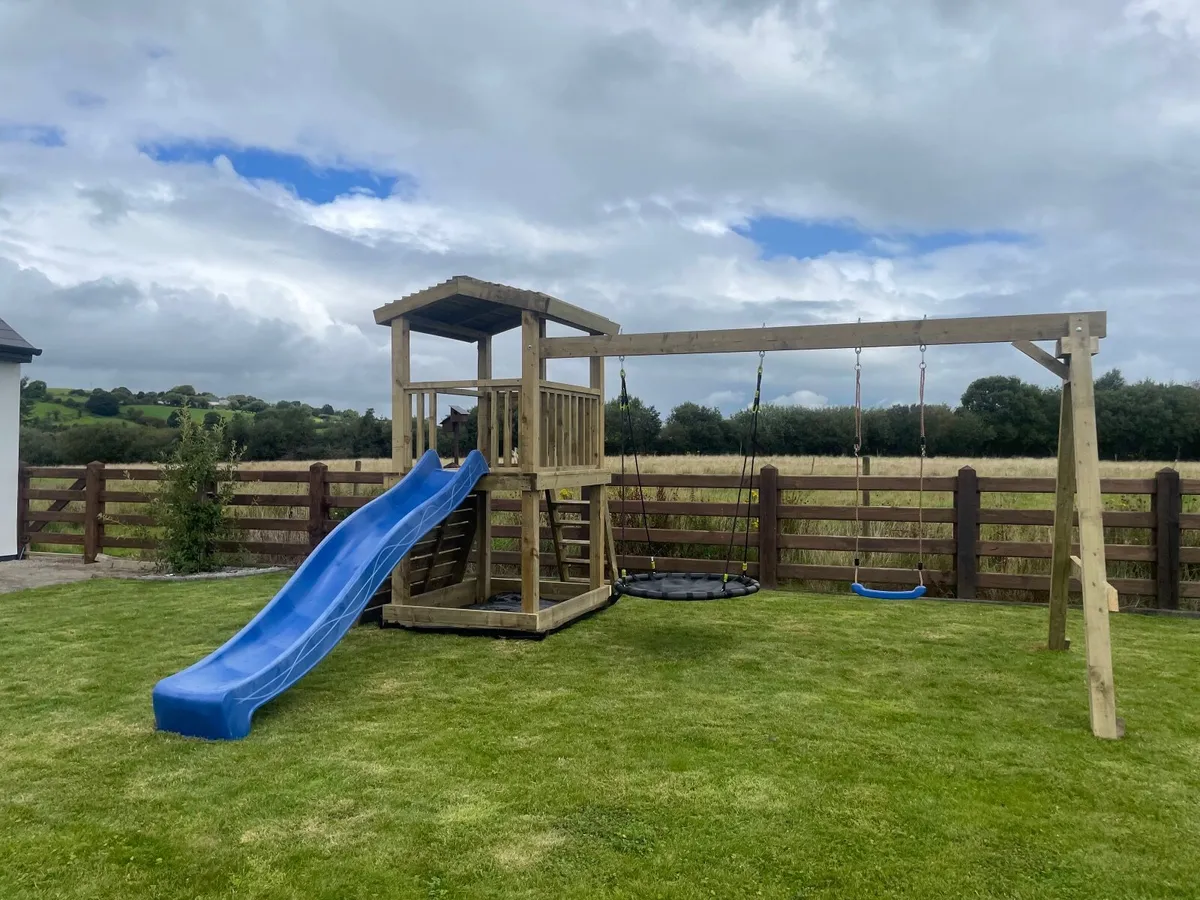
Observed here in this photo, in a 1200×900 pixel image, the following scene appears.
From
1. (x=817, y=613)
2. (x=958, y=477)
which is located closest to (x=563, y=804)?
(x=817, y=613)

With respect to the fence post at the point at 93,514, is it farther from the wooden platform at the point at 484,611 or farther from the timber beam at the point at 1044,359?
the timber beam at the point at 1044,359

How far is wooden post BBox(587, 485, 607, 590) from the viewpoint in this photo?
A: 7.89 metres

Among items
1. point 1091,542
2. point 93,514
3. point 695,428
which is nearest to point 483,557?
point 1091,542

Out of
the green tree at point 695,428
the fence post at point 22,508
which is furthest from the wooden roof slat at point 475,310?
the green tree at point 695,428

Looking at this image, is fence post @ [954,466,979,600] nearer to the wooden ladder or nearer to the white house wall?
the wooden ladder

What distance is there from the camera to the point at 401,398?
7242mm

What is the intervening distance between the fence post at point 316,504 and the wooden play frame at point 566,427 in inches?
124

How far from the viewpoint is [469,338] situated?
8.11 m

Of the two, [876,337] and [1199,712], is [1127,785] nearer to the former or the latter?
[1199,712]

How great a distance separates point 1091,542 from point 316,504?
856cm

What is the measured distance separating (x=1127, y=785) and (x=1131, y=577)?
18.0 feet

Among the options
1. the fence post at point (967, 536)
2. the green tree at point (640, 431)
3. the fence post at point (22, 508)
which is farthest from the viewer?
the green tree at point (640, 431)

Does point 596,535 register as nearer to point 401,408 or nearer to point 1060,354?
point 401,408

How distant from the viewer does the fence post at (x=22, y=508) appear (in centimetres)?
1171
